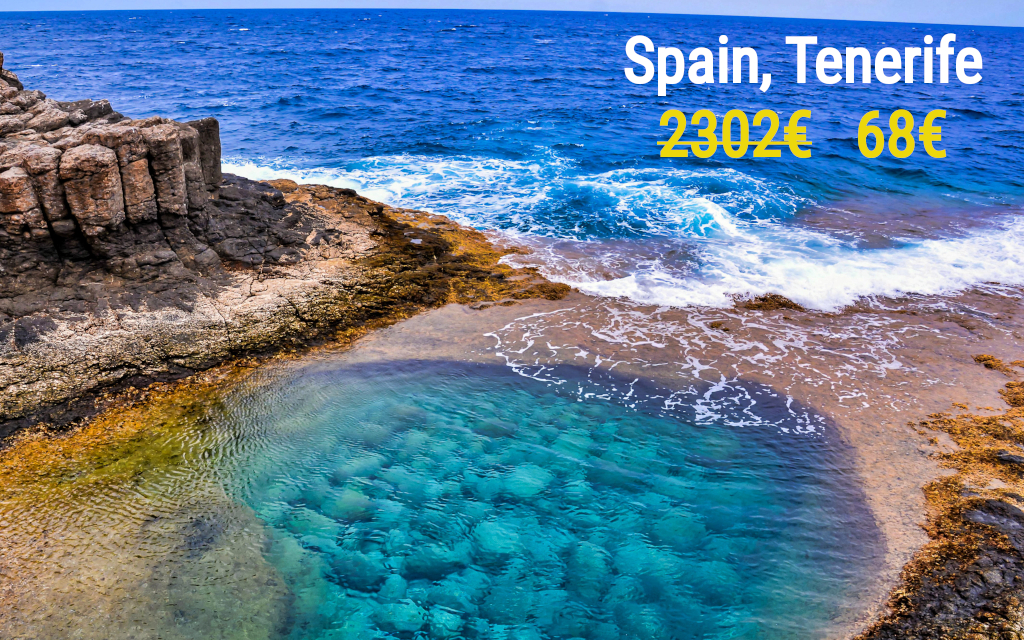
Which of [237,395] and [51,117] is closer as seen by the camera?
[237,395]

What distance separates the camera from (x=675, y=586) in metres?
6.80

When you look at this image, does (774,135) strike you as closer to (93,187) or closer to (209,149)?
(209,149)

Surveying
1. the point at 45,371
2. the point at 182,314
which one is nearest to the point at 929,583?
the point at 182,314

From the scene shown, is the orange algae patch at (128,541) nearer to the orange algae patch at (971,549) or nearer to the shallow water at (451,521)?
the shallow water at (451,521)

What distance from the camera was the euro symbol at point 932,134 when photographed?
79.8 ft

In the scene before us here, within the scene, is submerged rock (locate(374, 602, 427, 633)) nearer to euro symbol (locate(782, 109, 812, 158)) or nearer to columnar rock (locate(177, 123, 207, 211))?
columnar rock (locate(177, 123, 207, 211))

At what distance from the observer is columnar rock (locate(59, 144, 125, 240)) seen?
28.9ft

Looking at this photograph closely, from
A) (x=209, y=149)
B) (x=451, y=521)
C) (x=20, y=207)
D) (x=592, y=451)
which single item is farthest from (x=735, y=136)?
(x=20, y=207)

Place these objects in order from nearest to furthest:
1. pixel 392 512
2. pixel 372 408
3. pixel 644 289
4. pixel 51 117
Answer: pixel 392 512 < pixel 372 408 < pixel 51 117 < pixel 644 289

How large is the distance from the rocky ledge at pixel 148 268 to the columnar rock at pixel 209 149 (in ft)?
0.08

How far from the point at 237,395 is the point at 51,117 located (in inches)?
214

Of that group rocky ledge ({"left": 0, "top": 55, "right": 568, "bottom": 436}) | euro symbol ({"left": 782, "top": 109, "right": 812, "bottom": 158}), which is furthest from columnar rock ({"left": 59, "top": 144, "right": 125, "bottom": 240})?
→ euro symbol ({"left": 782, "top": 109, "right": 812, "bottom": 158})

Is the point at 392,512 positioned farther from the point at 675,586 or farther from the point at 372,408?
the point at 675,586

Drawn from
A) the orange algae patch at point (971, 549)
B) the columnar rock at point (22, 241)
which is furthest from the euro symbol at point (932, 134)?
the columnar rock at point (22, 241)
